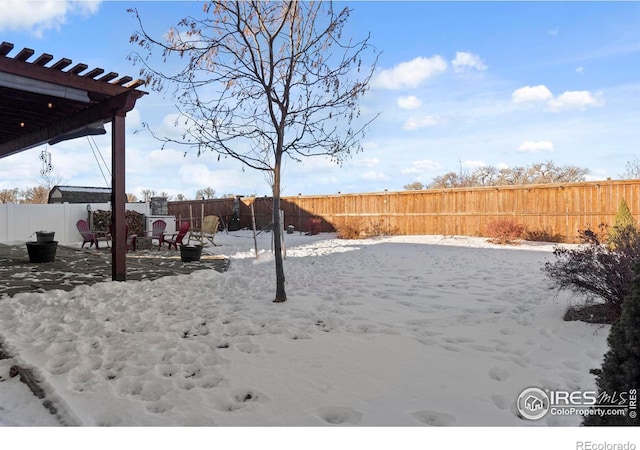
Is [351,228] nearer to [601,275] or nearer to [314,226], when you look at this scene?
[314,226]

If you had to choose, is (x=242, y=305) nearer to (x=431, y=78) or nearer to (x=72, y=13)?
(x=72, y=13)

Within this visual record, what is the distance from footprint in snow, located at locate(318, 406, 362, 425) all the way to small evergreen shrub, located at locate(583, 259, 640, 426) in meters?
0.98

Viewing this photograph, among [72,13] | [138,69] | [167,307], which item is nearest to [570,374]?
[167,307]

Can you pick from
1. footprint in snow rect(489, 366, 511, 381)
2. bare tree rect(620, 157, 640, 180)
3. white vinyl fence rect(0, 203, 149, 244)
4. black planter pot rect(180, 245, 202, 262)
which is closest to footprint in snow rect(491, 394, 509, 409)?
footprint in snow rect(489, 366, 511, 381)

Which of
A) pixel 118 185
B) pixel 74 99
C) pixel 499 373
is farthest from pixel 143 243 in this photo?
pixel 499 373

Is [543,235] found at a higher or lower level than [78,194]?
lower

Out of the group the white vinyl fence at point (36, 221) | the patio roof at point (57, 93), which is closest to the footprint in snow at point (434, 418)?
the patio roof at point (57, 93)

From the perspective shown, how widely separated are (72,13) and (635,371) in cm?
577

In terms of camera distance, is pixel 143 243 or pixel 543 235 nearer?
pixel 143 243

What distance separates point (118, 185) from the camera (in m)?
4.96

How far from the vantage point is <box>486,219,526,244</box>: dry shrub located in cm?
1060

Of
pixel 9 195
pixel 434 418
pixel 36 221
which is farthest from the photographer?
pixel 9 195

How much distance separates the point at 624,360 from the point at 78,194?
62.7 ft
